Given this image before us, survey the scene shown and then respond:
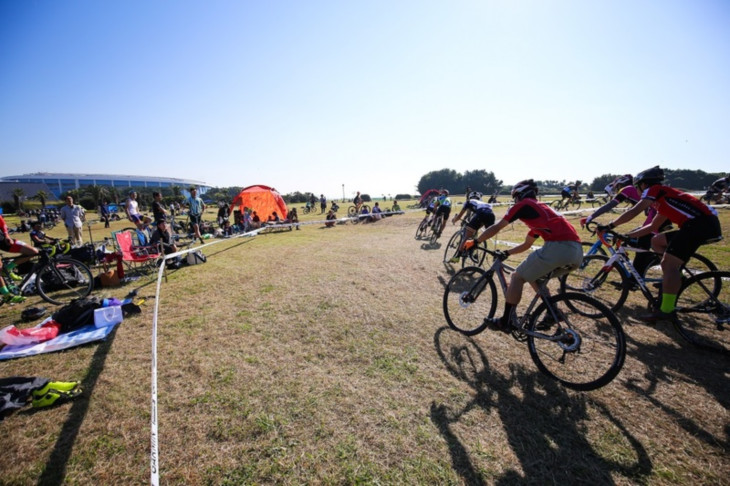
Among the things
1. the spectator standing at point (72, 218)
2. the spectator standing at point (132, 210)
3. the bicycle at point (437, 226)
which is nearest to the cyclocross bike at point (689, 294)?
the bicycle at point (437, 226)

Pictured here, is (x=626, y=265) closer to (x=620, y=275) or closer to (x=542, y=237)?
(x=620, y=275)

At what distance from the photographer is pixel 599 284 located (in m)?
5.14

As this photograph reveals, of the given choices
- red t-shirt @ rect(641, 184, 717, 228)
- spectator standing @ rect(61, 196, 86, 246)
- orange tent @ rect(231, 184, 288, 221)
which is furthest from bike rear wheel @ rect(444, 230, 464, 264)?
spectator standing @ rect(61, 196, 86, 246)

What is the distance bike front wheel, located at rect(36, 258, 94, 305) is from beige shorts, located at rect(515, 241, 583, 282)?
9073 mm

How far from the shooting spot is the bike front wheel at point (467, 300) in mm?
4180

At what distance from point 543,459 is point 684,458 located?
125cm

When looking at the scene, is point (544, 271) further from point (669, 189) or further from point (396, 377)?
point (669, 189)

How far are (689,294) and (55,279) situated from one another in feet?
43.5

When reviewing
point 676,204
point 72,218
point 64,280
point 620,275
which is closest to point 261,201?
point 72,218

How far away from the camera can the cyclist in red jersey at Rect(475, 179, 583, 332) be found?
10.8 ft

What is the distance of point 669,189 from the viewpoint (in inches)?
162

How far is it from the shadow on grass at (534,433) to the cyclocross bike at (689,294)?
A: 267cm

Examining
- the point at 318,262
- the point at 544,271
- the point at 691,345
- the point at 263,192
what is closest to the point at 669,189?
the point at 691,345

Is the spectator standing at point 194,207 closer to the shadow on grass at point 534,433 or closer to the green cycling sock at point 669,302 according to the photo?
the shadow on grass at point 534,433
